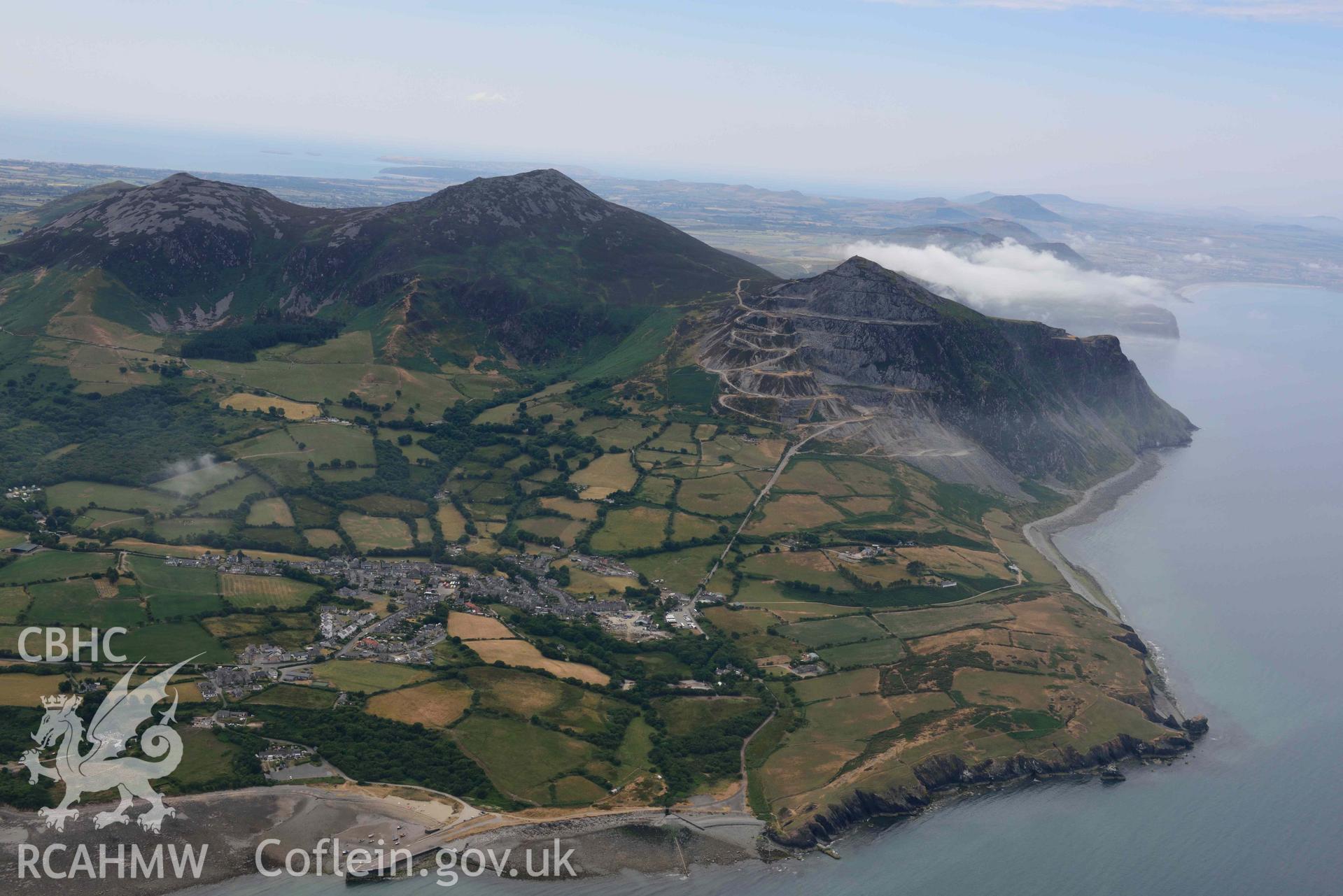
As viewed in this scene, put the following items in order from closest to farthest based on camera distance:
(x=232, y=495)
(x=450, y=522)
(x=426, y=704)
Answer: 1. (x=426, y=704)
2. (x=232, y=495)
3. (x=450, y=522)

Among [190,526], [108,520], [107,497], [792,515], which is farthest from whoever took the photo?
[792,515]

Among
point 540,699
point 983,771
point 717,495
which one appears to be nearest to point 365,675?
point 540,699

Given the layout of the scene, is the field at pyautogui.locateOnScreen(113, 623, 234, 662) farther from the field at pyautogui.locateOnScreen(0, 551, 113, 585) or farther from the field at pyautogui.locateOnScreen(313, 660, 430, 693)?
the field at pyautogui.locateOnScreen(0, 551, 113, 585)

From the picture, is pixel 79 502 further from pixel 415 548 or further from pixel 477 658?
pixel 477 658

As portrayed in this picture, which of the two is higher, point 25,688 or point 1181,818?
point 25,688

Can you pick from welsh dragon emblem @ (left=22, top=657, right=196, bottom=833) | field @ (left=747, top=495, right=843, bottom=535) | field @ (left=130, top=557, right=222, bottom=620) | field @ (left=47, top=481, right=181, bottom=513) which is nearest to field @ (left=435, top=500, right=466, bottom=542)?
field @ (left=130, top=557, right=222, bottom=620)

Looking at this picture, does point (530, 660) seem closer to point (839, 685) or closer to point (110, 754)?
point (839, 685)

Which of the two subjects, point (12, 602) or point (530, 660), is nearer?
point (12, 602)

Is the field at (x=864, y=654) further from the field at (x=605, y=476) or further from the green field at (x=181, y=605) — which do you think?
the green field at (x=181, y=605)
